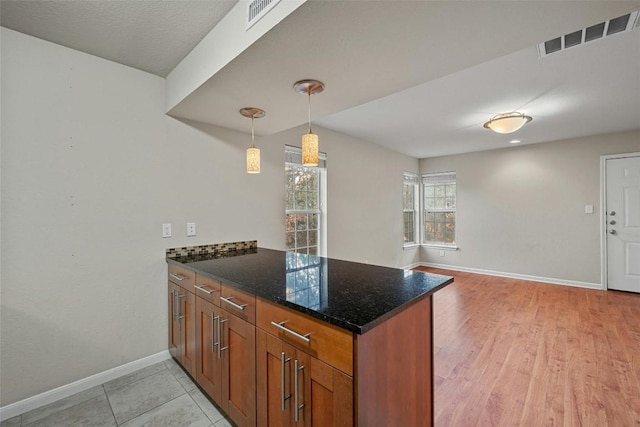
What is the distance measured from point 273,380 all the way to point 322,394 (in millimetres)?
320

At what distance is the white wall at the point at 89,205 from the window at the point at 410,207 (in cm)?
398

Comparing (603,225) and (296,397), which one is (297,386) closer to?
(296,397)

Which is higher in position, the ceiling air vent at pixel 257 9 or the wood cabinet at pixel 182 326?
the ceiling air vent at pixel 257 9

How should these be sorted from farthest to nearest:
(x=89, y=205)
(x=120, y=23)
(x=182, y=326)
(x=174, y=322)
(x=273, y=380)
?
(x=174, y=322) → (x=182, y=326) → (x=89, y=205) → (x=120, y=23) → (x=273, y=380)

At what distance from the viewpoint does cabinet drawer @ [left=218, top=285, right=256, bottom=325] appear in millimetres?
1395

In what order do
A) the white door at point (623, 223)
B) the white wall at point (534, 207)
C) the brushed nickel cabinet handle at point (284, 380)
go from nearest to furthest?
the brushed nickel cabinet handle at point (284, 380) < the white door at point (623, 223) < the white wall at point (534, 207)

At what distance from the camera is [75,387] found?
190cm

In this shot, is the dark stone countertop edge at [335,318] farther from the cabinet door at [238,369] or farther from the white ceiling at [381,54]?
the white ceiling at [381,54]

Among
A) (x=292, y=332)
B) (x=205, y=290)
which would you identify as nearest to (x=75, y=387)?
(x=205, y=290)

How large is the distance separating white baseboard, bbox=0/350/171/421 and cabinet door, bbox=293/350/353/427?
1.72m

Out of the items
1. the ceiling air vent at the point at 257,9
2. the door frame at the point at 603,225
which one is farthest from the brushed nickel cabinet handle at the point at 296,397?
the door frame at the point at 603,225

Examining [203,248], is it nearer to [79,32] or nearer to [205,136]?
[205,136]

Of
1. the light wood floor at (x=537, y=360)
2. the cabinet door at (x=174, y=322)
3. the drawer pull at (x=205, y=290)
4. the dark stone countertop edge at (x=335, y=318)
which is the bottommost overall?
the light wood floor at (x=537, y=360)

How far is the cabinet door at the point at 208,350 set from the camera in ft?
5.44
